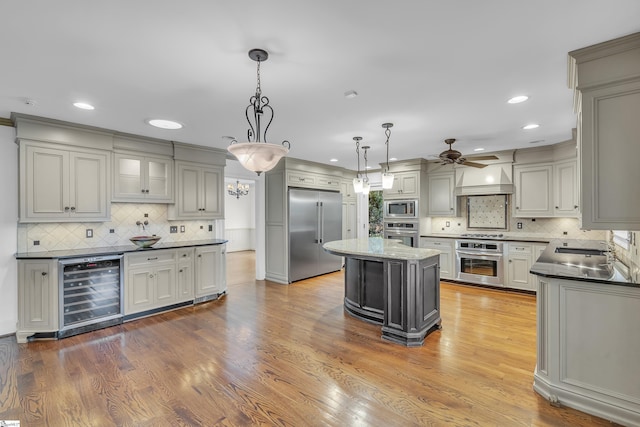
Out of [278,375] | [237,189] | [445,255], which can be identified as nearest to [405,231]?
[445,255]

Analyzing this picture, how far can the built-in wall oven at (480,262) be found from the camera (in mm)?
5078

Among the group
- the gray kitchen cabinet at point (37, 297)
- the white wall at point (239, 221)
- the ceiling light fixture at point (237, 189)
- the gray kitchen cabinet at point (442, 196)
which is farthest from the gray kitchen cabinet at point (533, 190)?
the white wall at point (239, 221)

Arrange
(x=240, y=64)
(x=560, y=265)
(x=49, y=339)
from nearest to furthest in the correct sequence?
1. (x=240, y=64)
2. (x=560, y=265)
3. (x=49, y=339)

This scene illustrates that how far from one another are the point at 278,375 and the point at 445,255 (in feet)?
14.0

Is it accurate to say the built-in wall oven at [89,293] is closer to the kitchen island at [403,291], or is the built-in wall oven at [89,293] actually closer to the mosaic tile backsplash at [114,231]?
the mosaic tile backsplash at [114,231]

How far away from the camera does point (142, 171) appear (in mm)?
4137

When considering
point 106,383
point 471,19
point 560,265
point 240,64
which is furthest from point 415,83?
point 106,383

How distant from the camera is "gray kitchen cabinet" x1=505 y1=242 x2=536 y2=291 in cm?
482

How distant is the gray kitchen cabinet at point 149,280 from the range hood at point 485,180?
16.7 feet

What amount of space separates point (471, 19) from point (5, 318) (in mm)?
5204

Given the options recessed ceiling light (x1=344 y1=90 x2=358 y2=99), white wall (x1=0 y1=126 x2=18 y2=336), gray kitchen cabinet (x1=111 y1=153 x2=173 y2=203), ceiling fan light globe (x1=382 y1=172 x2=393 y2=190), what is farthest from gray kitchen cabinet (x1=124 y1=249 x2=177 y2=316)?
recessed ceiling light (x1=344 y1=90 x2=358 y2=99)

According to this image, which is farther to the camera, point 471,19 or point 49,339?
point 49,339

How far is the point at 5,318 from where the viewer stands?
10.9 ft

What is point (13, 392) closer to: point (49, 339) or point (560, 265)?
point (49, 339)
